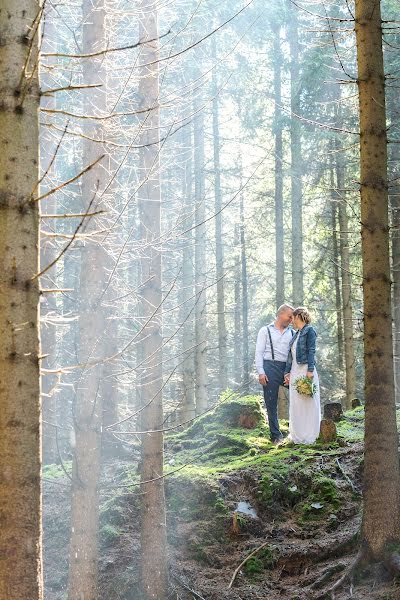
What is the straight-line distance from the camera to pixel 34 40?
3.22m

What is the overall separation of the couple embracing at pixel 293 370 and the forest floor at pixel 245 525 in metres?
0.37

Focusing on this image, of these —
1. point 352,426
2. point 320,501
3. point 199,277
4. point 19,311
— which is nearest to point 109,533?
point 320,501

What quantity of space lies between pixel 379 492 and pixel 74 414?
9.14 feet

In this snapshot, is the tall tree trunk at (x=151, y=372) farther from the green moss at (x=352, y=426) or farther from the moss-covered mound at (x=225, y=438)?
the green moss at (x=352, y=426)

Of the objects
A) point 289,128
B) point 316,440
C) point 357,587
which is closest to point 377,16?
point 357,587

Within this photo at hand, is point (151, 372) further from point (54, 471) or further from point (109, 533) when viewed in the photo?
point (54, 471)

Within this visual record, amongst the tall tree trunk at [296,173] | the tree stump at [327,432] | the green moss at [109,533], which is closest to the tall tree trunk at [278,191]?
the tall tree trunk at [296,173]

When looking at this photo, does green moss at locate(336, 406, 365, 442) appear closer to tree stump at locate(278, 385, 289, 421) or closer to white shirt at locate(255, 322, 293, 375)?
white shirt at locate(255, 322, 293, 375)

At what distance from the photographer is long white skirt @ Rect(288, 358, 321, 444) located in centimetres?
961

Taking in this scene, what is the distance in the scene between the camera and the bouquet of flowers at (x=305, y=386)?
9539mm

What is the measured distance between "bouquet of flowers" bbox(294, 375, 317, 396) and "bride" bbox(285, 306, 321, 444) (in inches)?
2.1

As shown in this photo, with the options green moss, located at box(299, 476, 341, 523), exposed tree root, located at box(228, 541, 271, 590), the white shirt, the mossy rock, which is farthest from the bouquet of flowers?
exposed tree root, located at box(228, 541, 271, 590)

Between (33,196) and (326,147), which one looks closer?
(33,196)

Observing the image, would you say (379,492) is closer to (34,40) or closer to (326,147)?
(34,40)
